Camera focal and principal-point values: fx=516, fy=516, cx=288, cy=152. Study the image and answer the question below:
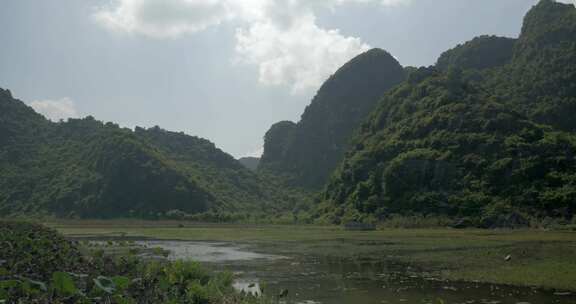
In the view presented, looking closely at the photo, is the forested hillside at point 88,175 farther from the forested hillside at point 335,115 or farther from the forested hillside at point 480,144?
the forested hillside at point 480,144

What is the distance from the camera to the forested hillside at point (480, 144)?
167ft

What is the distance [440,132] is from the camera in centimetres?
6531

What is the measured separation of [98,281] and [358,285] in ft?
31.2

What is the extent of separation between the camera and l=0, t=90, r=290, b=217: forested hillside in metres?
88.9

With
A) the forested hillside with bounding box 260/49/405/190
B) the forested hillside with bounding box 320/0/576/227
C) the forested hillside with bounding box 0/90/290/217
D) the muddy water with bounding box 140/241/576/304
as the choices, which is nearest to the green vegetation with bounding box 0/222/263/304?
the muddy water with bounding box 140/241/576/304

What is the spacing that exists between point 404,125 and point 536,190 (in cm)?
2819

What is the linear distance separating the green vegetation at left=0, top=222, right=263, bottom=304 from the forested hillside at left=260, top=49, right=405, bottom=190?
11922 cm

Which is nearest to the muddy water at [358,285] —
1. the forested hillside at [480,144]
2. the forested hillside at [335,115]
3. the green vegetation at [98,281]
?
the green vegetation at [98,281]

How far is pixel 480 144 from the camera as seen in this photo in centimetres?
5884

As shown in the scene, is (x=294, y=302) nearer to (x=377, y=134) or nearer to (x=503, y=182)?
(x=503, y=182)

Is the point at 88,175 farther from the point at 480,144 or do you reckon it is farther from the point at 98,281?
the point at 98,281

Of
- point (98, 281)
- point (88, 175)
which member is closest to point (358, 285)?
point (98, 281)

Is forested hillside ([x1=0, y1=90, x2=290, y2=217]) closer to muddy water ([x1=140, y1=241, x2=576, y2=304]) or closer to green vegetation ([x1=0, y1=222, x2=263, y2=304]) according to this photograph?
muddy water ([x1=140, y1=241, x2=576, y2=304])

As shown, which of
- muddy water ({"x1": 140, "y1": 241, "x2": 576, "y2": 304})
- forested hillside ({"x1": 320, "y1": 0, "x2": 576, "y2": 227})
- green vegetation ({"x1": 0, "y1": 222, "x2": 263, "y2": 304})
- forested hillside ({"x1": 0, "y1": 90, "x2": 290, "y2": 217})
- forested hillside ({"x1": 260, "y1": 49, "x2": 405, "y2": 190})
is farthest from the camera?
forested hillside ({"x1": 260, "y1": 49, "x2": 405, "y2": 190})
